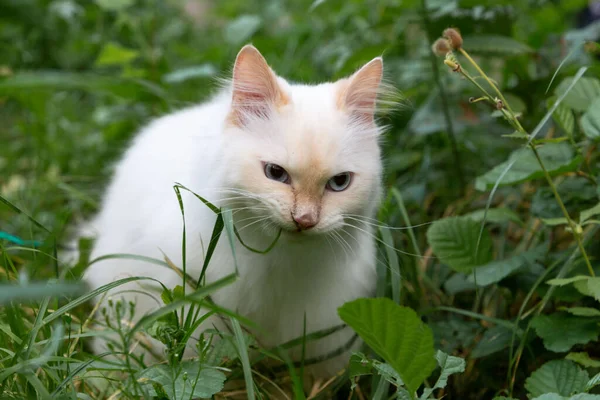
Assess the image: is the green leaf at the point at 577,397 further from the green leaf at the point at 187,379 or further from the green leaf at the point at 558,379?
the green leaf at the point at 187,379

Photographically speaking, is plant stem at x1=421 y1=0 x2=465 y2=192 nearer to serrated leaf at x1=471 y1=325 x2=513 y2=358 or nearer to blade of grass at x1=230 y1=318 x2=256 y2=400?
serrated leaf at x1=471 y1=325 x2=513 y2=358

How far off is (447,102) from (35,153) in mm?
2195

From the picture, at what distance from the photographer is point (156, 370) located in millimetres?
1677

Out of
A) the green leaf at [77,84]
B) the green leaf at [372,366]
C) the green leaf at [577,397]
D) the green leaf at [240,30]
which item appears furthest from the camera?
the green leaf at [240,30]

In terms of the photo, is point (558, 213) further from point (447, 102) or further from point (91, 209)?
point (91, 209)

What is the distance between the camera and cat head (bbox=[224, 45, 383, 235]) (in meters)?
1.71

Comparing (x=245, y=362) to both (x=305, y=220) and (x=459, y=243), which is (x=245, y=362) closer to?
(x=305, y=220)

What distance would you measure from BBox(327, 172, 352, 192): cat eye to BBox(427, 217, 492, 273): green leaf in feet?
1.53

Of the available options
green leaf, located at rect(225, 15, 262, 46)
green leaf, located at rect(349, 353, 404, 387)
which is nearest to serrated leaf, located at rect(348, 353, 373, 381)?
green leaf, located at rect(349, 353, 404, 387)

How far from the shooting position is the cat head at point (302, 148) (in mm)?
1709

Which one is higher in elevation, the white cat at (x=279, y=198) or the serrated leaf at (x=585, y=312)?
the white cat at (x=279, y=198)

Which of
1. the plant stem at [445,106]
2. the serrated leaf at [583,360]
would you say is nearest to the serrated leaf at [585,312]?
the serrated leaf at [583,360]

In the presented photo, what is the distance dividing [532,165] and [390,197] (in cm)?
47

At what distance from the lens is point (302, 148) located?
1710 millimetres
